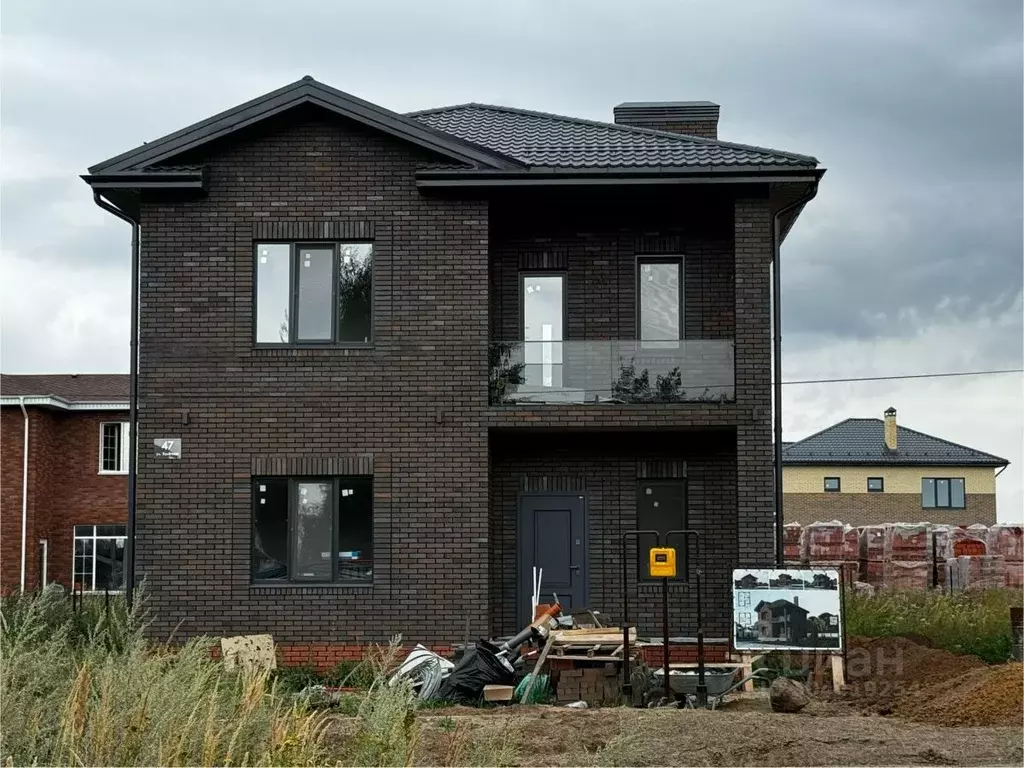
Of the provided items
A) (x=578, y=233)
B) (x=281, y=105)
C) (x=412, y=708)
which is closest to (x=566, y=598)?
(x=578, y=233)

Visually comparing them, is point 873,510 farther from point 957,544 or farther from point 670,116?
point 670,116

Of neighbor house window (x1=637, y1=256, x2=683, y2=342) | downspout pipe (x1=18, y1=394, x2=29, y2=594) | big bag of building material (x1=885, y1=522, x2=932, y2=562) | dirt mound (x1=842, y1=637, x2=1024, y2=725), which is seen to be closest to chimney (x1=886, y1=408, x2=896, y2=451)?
big bag of building material (x1=885, y1=522, x2=932, y2=562)

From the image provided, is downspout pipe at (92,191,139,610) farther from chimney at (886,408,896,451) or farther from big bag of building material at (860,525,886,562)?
chimney at (886,408,896,451)

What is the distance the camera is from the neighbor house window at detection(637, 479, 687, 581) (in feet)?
65.7

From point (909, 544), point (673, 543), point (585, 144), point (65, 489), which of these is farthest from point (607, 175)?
A: point (65, 489)

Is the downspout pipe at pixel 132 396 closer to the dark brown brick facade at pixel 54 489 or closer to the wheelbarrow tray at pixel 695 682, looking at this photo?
the wheelbarrow tray at pixel 695 682

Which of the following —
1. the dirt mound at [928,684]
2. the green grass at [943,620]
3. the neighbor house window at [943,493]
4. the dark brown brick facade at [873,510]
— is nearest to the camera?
the dirt mound at [928,684]

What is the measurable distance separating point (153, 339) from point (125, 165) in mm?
2487

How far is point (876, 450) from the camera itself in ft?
200

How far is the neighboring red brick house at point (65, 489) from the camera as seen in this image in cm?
3647

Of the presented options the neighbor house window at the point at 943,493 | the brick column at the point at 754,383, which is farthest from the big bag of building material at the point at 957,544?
the neighbor house window at the point at 943,493

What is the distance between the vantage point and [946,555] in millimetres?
35406

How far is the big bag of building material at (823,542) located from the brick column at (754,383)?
64.9 feet

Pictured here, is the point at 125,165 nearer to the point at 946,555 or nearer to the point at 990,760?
the point at 990,760
